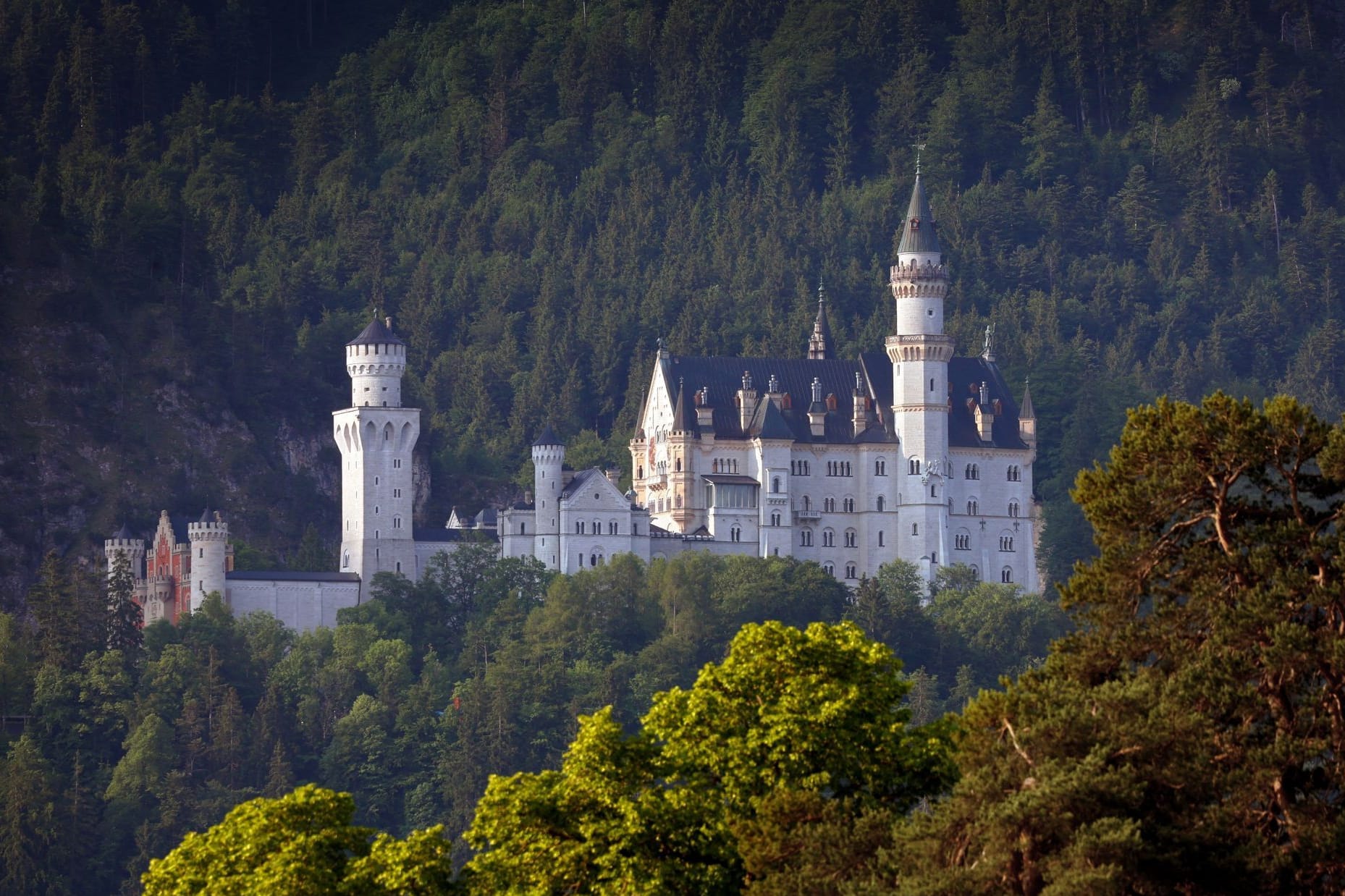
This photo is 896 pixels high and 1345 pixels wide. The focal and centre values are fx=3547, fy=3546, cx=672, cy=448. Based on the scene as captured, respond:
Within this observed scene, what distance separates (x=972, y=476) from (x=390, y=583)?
72.9ft

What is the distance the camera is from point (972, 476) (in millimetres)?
128750

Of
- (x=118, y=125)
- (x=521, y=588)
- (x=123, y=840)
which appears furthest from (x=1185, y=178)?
(x=123, y=840)

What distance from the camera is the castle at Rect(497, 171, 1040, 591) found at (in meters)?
124

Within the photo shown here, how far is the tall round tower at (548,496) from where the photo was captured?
397 feet

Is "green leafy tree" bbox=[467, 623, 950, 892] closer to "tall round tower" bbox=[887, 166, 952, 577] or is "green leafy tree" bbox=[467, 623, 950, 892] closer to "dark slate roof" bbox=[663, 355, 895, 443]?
"dark slate roof" bbox=[663, 355, 895, 443]

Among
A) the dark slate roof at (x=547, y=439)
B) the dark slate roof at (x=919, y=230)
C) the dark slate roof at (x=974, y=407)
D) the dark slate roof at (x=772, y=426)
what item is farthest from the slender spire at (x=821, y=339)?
the dark slate roof at (x=547, y=439)

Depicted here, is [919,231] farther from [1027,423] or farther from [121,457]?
[121,457]

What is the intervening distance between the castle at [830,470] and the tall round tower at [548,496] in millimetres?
75

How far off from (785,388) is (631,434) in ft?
53.9

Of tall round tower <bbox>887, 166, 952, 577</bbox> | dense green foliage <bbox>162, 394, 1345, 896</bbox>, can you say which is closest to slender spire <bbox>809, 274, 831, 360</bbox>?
tall round tower <bbox>887, 166, 952, 577</bbox>

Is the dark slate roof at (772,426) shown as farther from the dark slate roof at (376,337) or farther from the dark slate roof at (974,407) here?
the dark slate roof at (376,337)

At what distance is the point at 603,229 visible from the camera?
180 metres

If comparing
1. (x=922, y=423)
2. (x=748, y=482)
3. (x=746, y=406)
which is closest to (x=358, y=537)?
(x=748, y=482)

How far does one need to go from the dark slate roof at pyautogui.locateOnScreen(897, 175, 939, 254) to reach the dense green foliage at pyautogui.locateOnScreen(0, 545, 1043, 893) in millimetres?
12439
